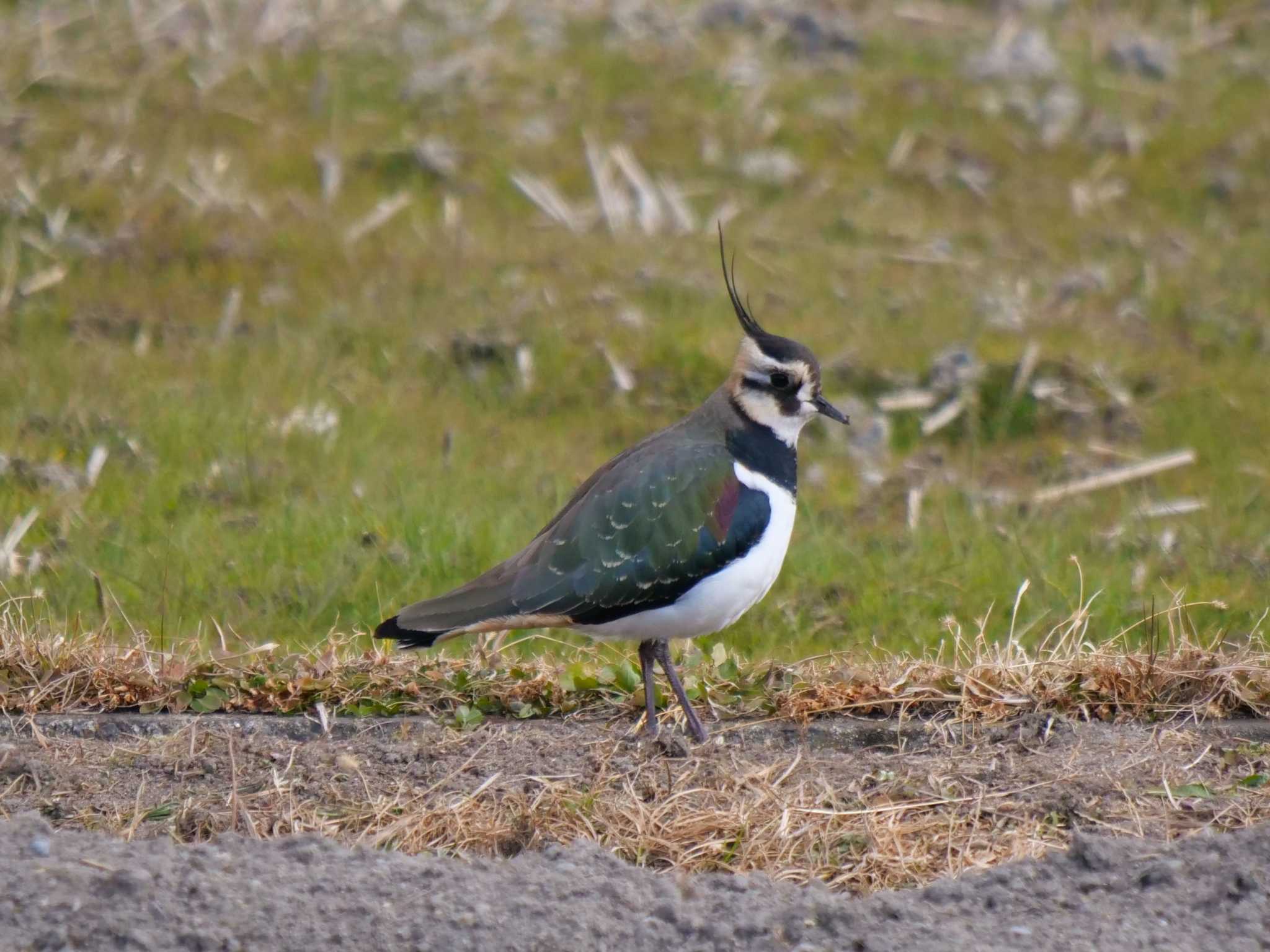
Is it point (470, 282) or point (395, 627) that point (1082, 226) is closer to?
point (470, 282)

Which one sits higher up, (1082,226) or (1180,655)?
(1180,655)

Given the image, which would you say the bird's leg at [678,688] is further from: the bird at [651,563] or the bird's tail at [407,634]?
the bird's tail at [407,634]

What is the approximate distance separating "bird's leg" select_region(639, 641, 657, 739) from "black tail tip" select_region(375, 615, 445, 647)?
633 mm

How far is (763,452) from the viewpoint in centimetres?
540

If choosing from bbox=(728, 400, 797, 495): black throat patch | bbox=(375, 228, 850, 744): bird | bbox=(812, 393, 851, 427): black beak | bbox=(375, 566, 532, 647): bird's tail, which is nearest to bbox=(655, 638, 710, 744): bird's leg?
bbox=(375, 228, 850, 744): bird

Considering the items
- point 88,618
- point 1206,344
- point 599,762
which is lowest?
point 1206,344

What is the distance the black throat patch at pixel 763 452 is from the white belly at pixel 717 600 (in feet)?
0.36

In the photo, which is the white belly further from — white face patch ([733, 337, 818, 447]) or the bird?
white face patch ([733, 337, 818, 447])

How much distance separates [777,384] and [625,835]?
1631mm

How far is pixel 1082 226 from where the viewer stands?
35.4ft

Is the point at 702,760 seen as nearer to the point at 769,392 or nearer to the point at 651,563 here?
the point at 651,563

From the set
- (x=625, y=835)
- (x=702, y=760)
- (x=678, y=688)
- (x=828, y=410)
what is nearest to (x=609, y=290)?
(x=828, y=410)

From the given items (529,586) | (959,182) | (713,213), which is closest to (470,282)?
(713,213)

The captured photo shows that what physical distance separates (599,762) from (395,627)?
2.41ft
